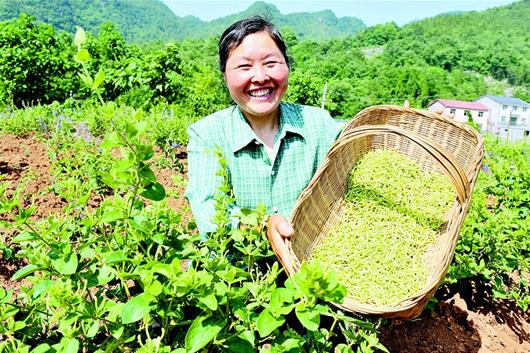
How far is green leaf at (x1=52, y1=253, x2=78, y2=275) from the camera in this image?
1090 millimetres

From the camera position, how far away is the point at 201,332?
103 cm

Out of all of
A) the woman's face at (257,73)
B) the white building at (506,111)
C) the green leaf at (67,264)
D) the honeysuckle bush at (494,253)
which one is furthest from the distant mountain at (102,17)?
the green leaf at (67,264)

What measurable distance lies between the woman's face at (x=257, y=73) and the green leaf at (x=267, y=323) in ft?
3.34

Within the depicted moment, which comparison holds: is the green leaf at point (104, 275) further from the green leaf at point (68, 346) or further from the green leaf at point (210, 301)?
the green leaf at point (210, 301)

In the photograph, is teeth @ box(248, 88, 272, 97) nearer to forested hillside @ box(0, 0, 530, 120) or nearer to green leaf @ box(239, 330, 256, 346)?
forested hillside @ box(0, 0, 530, 120)

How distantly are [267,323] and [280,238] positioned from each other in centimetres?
42

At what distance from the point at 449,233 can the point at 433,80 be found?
70619mm

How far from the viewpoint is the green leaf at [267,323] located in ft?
3.16

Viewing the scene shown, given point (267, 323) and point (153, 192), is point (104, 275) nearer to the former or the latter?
point (153, 192)

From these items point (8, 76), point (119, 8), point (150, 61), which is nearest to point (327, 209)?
point (150, 61)

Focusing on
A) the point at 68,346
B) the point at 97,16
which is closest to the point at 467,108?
the point at 68,346

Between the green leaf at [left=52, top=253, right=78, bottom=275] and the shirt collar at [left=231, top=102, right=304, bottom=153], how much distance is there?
0.92 meters

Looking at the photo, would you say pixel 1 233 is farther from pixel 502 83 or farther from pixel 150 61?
pixel 502 83

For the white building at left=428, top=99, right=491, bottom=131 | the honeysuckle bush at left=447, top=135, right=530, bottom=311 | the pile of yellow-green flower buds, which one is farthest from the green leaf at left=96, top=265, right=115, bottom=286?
the white building at left=428, top=99, right=491, bottom=131
